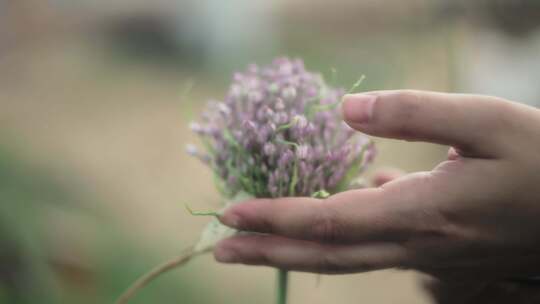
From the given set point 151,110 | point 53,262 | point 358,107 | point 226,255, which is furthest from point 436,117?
point 151,110

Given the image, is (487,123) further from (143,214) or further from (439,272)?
(143,214)

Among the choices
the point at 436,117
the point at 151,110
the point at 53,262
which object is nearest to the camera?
the point at 436,117

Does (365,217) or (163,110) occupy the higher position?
(163,110)

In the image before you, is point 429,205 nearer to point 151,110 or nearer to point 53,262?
point 53,262

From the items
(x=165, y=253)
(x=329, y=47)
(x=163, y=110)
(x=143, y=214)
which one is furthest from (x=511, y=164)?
(x=163, y=110)

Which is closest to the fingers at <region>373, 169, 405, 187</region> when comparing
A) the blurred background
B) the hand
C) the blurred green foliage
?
the blurred background

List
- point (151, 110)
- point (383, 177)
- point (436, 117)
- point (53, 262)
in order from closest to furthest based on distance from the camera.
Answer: point (436, 117), point (383, 177), point (53, 262), point (151, 110)

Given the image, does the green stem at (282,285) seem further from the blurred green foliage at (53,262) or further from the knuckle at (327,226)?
the blurred green foliage at (53,262)
